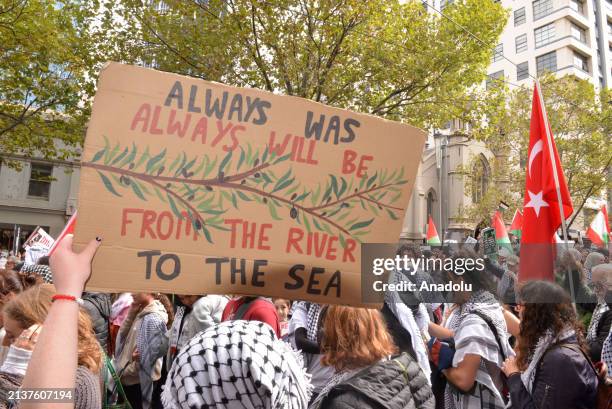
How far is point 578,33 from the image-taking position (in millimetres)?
37625

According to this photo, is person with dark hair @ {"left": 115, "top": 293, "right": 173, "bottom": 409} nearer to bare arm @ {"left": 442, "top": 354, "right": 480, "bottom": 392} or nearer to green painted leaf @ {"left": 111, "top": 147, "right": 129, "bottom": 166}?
bare arm @ {"left": 442, "top": 354, "right": 480, "bottom": 392}

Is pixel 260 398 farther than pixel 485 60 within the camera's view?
No

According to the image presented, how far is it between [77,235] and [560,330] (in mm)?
2556

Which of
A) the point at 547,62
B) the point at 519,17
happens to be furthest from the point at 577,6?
the point at 547,62

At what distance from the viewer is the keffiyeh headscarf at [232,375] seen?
1.60 m

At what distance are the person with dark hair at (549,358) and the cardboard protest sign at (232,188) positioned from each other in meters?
1.26

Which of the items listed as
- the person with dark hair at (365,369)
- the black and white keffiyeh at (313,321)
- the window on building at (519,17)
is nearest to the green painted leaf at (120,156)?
the person with dark hair at (365,369)

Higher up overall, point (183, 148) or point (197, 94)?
point (197, 94)

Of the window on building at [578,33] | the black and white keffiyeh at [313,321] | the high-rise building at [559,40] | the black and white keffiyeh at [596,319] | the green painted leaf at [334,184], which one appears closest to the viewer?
the green painted leaf at [334,184]

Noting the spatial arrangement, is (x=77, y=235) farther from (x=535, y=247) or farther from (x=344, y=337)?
(x=535, y=247)

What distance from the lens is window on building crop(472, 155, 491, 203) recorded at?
3375cm

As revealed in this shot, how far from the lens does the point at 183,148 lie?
204 cm

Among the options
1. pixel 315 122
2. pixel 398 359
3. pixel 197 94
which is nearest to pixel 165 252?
pixel 197 94

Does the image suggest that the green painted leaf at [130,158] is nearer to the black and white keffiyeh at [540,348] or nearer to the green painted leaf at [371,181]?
the green painted leaf at [371,181]
